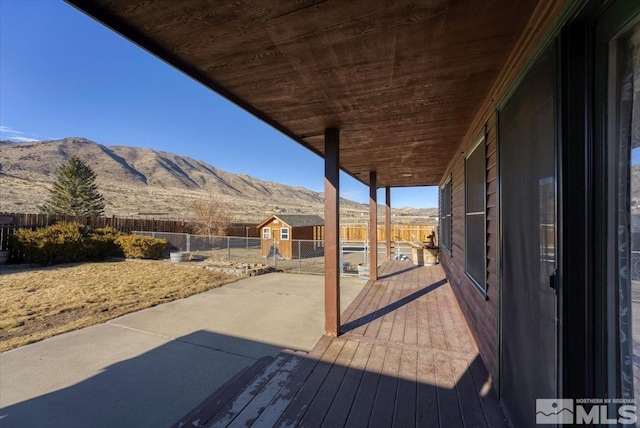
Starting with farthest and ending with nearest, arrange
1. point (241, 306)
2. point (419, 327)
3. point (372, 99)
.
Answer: point (241, 306) < point (419, 327) < point (372, 99)

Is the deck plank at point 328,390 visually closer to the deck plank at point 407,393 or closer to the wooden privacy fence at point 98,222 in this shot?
Result: the deck plank at point 407,393

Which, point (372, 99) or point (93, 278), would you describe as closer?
point (372, 99)

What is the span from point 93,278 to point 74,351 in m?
4.91

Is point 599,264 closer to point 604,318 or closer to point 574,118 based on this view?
point 604,318

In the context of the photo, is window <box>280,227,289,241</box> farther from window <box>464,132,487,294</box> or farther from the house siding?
the house siding

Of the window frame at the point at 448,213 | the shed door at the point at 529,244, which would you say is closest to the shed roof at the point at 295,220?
the window frame at the point at 448,213

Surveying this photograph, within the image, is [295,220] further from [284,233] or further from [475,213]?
[475,213]

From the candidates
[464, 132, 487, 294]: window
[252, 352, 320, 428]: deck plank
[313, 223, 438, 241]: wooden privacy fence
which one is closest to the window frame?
[464, 132, 487, 294]: window

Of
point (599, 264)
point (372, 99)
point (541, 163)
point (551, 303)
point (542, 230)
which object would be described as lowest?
point (551, 303)

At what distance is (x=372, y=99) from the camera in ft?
8.07

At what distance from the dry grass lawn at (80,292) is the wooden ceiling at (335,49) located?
14.8 feet

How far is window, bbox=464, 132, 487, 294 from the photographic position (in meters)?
2.49

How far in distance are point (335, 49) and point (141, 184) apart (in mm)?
61548

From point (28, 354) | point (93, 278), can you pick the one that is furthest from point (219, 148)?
point (28, 354)
